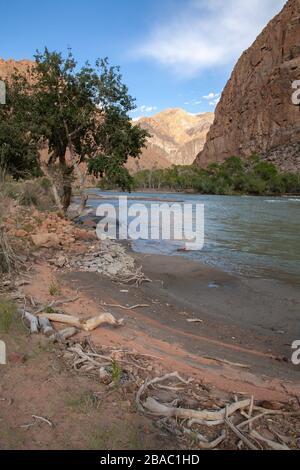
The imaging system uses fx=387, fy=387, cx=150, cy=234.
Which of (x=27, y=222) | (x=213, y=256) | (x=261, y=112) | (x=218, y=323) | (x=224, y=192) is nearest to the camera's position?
(x=218, y=323)

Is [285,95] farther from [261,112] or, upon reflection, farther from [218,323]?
[218,323]

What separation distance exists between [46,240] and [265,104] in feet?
375

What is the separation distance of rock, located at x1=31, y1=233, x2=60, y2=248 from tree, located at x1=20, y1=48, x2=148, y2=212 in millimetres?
5694

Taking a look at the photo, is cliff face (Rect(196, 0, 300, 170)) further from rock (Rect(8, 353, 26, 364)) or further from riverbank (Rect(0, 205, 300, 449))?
rock (Rect(8, 353, 26, 364))

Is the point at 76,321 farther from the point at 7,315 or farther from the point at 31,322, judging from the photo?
the point at 7,315

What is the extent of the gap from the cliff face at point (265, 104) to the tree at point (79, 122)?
82506 millimetres

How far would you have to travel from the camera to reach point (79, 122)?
15.5 meters

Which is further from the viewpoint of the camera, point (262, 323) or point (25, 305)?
point (262, 323)

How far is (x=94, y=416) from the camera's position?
2.91 m

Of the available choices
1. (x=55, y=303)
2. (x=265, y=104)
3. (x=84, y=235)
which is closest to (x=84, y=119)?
(x=84, y=235)

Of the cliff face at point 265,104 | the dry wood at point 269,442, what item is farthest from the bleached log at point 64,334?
the cliff face at point 265,104

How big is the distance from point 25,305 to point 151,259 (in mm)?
7076

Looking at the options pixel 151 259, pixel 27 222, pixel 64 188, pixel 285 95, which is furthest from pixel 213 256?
pixel 285 95

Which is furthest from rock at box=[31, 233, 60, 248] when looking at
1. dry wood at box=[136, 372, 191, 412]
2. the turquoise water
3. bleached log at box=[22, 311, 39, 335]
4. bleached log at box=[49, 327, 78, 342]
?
dry wood at box=[136, 372, 191, 412]
